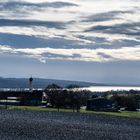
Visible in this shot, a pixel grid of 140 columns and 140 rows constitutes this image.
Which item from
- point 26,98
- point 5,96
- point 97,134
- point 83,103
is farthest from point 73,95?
point 97,134

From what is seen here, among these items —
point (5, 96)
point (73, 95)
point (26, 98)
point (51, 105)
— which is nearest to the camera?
point (51, 105)

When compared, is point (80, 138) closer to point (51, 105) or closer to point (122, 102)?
point (51, 105)

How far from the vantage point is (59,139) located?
44062 millimetres

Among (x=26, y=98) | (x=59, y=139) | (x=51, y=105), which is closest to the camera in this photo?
(x=59, y=139)

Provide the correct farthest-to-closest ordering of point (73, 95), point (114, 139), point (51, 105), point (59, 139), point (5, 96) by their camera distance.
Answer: point (5, 96) < point (73, 95) < point (51, 105) < point (114, 139) < point (59, 139)

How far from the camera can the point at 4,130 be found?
49250 mm

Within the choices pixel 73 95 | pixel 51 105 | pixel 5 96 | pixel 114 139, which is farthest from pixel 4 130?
pixel 5 96

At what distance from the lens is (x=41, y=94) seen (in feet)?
580

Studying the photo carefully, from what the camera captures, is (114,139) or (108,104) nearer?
(114,139)

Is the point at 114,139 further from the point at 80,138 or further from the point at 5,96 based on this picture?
the point at 5,96

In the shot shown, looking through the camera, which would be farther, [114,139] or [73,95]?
[73,95]

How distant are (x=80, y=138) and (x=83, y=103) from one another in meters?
114

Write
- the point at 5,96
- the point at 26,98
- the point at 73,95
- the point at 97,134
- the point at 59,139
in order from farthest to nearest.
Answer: the point at 5,96 → the point at 26,98 → the point at 73,95 → the point at 97,134 → the point at 59,139

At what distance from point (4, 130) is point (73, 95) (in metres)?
110
